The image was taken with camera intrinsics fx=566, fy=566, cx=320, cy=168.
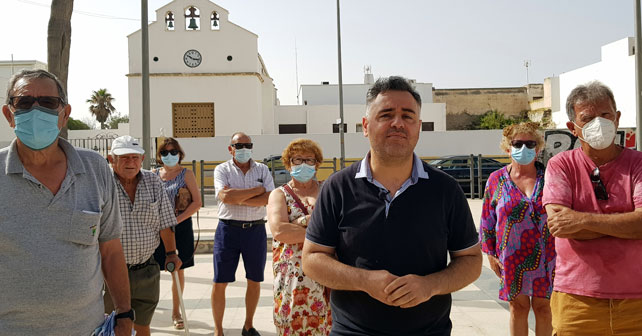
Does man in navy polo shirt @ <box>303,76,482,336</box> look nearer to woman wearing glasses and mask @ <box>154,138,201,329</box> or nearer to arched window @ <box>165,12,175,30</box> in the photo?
woman wearing glasses and mask @ <box>154,138,201,329</box>

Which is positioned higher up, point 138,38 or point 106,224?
point 138,38

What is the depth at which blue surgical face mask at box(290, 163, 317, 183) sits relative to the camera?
4.31 m

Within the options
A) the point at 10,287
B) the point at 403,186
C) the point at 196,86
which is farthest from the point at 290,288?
the point at 196,86

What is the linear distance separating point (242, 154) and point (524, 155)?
2.92 metres

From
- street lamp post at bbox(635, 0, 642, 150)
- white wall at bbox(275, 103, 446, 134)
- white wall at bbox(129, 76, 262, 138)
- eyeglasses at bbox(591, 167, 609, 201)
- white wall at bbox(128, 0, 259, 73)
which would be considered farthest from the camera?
white wall at bbox(275, 103, 446, 134)

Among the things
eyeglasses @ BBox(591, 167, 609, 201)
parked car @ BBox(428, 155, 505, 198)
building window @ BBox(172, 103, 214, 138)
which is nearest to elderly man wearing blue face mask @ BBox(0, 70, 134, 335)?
eyeglasses @ BBox(591, 167, 609, 201)

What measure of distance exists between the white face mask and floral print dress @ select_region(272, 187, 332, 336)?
1909 millimetres

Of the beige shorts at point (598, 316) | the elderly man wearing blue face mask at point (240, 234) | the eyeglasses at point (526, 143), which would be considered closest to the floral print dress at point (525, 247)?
the eyeglasses at point (526, 143)

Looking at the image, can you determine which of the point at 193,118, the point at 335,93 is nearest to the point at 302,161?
the point at 193,118

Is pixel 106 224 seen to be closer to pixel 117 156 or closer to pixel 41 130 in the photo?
pixel 41 130

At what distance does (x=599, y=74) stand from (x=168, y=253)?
4195 centimetres

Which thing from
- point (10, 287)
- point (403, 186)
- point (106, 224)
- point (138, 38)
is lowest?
point (10, 287)

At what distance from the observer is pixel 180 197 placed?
5.91 m

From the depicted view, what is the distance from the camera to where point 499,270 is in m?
4.53
